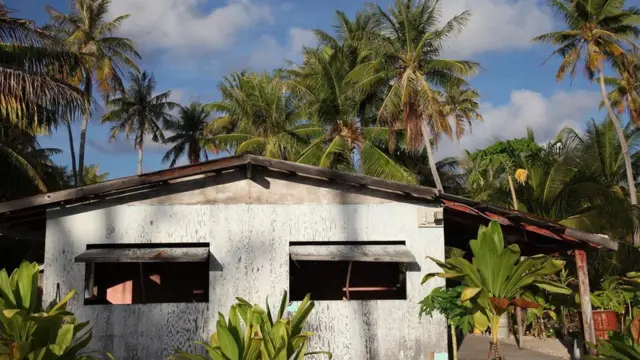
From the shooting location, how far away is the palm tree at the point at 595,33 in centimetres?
2328

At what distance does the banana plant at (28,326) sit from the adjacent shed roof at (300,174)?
1.72 meters

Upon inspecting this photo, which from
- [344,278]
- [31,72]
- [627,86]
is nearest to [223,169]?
[344,278]

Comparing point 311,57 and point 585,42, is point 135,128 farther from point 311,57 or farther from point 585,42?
point 585,42

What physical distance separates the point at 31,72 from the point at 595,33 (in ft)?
66.6

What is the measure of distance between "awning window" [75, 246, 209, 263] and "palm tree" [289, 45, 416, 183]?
13266 millimetres

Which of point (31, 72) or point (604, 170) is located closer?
point (31, 72)

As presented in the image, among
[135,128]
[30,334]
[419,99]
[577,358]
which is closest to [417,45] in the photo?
[419,99]

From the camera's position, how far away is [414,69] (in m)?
21.8

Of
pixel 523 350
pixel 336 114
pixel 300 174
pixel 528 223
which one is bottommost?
pixel 523 350

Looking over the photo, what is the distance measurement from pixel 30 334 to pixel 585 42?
76.8 ft

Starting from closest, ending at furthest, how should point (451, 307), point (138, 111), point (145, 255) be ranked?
point (451, 307) → point (145, 255) → point (138, 111)

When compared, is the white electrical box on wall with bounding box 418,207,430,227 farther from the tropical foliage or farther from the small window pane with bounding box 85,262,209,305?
the small window pane with bounding box 85,262,209,305

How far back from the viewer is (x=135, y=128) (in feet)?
137

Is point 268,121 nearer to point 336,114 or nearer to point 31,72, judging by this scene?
point 336,114
